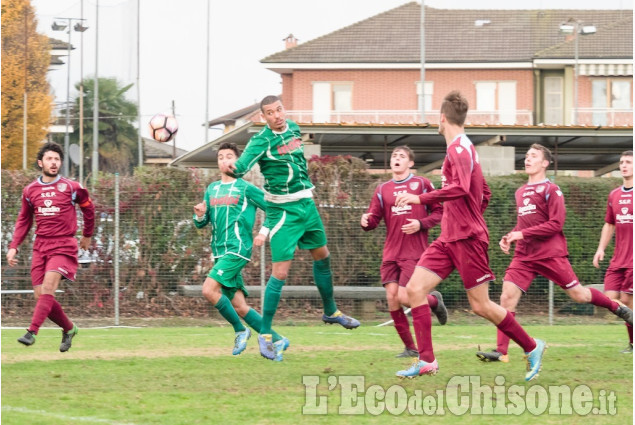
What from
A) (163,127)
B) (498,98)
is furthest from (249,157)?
(498,98)

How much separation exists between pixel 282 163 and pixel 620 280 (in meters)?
4.38

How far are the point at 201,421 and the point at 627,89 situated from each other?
4923 centimetres

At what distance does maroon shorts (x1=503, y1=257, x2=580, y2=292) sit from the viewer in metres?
9.89

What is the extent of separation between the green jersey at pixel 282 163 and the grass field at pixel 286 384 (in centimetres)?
160

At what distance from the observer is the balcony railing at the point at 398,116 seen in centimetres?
4881

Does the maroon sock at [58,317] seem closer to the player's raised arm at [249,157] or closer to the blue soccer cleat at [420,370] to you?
the player's raised arm at [249,157]

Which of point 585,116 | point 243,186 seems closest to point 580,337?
point 243,186

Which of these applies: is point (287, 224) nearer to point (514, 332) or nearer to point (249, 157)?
point (249, 157)

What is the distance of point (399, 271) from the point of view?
1002cm

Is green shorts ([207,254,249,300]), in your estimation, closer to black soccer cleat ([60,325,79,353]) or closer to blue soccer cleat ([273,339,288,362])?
blue soccer cleat ([273,339,288,362])

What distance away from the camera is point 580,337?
1305 centimetres

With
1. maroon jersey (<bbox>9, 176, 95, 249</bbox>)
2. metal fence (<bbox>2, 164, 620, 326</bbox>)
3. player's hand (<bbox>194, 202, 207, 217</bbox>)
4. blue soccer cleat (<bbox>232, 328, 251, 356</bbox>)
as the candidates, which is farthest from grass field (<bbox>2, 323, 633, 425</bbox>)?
metal fence (<bbox>2, 164, 620, 326</bbox>)

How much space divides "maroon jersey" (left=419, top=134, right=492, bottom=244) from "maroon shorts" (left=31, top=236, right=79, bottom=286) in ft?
13.6

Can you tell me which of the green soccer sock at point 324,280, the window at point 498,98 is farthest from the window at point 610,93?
the green soccer sock at point 324,280
